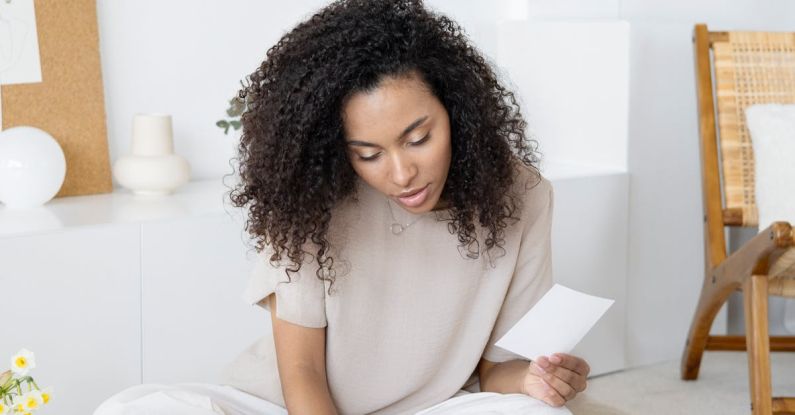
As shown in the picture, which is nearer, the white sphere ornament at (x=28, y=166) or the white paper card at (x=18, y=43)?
the white sphere ornament at (x=28, y=166)

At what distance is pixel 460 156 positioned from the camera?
173cm

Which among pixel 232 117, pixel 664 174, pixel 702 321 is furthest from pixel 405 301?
pixel 664 174

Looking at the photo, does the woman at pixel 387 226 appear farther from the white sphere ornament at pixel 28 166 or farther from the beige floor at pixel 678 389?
the beige floor at pixel 678 389

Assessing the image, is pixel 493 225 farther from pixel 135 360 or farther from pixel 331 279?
pixel 135 360

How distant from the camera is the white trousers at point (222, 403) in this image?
1.60 meters

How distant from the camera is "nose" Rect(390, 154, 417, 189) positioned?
1617 millimetres

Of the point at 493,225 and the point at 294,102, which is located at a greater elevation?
the point at 294,102

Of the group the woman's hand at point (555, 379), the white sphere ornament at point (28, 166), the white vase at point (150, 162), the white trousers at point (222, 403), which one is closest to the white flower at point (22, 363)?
the white trousers at point (222, 403)

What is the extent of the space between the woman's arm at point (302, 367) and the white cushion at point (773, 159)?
1.50 m

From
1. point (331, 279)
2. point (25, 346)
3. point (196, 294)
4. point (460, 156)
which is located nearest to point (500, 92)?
point (460, 156)

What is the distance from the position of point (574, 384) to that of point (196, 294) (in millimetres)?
1023

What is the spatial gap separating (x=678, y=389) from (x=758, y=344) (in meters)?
0.51

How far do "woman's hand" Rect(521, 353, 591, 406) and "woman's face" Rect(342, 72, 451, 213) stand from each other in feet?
1.02

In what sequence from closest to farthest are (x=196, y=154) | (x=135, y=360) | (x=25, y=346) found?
1. (x=25, y=346)
2. (x=135, y=360)
3. (x=196, y=154)
